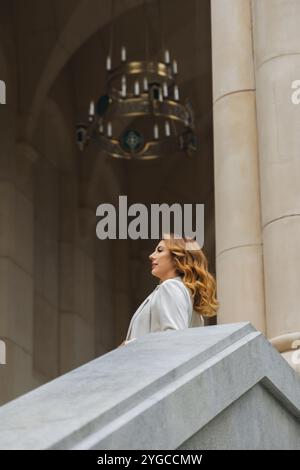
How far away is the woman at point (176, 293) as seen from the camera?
6.87 m

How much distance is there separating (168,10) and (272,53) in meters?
12.1

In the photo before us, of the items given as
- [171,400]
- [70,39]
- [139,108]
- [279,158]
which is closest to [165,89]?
[139,108]

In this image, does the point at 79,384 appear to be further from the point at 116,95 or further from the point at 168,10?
the point at 168,10

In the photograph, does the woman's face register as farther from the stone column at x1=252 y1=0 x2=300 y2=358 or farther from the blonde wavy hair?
the stone column at x1=252 y1=0 x2=300 y2=358

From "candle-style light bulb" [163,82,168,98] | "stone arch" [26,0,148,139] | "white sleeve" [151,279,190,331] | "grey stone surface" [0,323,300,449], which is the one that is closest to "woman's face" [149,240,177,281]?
"white sleeve" [151,279,190,331]

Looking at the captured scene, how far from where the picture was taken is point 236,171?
10.8 metres

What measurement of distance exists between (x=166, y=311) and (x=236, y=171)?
409 centimetres

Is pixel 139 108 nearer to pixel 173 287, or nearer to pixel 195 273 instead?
pixel 195 273

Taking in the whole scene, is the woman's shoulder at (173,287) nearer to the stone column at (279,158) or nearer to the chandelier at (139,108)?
the stone column at (279,158)

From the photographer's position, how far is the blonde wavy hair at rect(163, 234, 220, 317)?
7141mm

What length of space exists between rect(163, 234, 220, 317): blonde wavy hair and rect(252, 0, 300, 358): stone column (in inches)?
91.5

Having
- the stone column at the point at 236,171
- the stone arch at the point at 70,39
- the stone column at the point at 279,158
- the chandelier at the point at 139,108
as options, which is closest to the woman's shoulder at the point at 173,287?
→ the stone column at the point at 279,158
